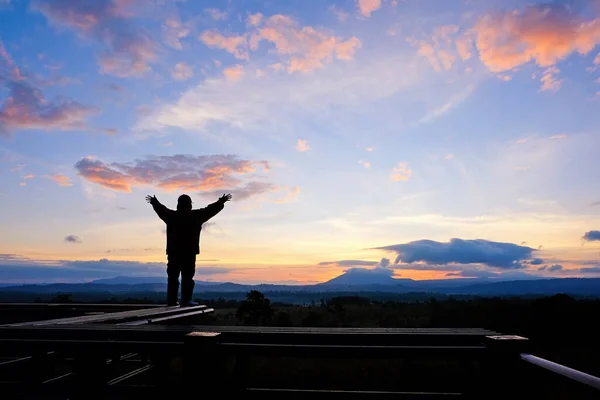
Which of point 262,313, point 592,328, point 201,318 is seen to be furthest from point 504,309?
point 201,318

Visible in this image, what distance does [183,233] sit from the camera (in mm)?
9617

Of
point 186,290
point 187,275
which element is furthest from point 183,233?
point 186,290

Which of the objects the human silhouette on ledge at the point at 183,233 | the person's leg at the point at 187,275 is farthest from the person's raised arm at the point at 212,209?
the person's leg at the point at 187,275

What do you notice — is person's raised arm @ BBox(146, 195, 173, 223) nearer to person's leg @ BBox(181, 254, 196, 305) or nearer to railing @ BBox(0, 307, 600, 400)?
person's leg @ BBox(181, 254, 196, 305)

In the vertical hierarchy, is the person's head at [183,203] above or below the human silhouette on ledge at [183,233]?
above

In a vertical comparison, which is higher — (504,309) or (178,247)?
(178,247)

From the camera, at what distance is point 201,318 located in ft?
31.2

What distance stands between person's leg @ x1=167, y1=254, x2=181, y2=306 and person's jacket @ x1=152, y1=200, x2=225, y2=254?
0.15m

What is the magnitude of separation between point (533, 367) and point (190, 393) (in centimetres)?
233

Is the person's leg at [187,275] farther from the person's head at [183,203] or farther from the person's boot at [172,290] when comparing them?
the person's head at [183,203]

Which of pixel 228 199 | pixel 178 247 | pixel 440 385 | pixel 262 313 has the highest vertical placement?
pixel 228 199

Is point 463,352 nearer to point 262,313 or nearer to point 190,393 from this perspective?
point 190,393

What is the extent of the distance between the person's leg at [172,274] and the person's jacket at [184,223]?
0.48 ft

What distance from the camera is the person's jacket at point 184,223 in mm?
9609
